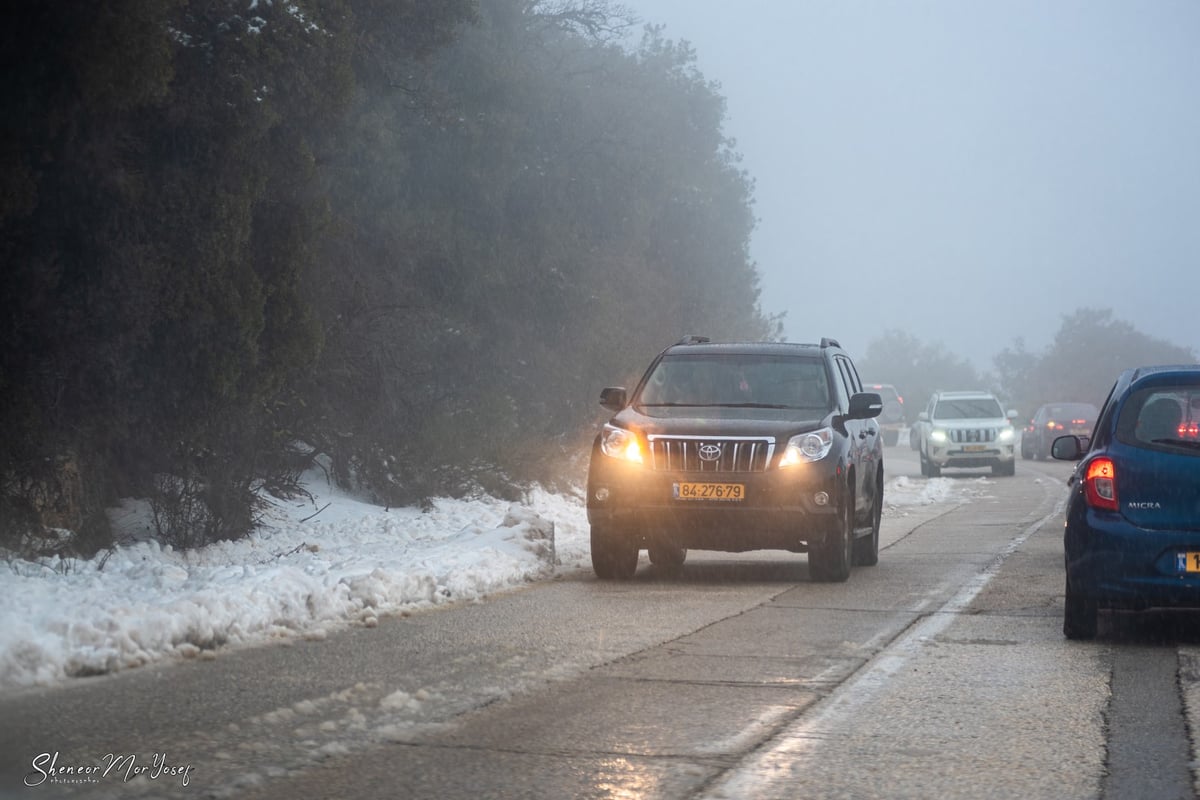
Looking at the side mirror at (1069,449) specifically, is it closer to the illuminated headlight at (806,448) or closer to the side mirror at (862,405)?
the illuminated headlight at (806,448)

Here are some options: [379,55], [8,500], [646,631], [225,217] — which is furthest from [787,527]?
[379,55]

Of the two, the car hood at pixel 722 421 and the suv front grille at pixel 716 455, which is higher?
the car hood at pixel 722 421

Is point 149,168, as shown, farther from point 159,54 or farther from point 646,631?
point 646,631

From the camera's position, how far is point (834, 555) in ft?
40.6

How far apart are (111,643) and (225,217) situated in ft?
17.6

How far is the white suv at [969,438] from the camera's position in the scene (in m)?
35.5

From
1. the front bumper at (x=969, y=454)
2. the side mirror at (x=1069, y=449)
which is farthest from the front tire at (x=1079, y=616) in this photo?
the front bumper at (x=969, y=454)

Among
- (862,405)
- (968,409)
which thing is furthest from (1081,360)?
(862,405)

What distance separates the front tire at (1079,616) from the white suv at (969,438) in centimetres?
2635

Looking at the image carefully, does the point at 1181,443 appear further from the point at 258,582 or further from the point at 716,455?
the point at 258,582

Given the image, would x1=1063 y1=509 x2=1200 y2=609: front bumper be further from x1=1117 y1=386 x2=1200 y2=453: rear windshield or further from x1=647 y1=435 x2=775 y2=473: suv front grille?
x1=647 y1=435 x2=775 y2=473: suv front grille

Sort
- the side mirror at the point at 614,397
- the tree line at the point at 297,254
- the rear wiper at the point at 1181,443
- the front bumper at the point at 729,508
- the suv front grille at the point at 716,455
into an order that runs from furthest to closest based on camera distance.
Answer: the side mirror at the point at 614,397 → the suv front grille at the point at 716,455 → the front bumper at the point at 729,508 → the tree line at the point at 297,254 → the rear wiper at the point at 1181,443

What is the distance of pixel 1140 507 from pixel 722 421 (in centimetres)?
412

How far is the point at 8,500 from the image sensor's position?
39.1ft
